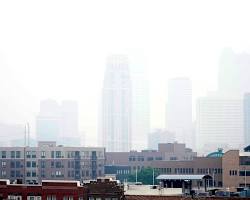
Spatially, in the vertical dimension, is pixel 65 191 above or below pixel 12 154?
below

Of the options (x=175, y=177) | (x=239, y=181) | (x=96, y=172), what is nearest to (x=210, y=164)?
(x=239, y=181)

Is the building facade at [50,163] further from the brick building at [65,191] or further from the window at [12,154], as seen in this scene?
the brick building at [65,191]

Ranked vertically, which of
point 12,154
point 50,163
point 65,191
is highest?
point 12,154

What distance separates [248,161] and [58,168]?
63022 millimetres

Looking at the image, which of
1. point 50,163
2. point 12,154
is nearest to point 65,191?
point 50,163

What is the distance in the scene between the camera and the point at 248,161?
430ft

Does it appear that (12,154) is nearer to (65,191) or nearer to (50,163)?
(50,163)

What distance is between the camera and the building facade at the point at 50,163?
601ft

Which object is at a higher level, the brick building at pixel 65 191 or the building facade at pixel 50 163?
the building facade at pixel 50 163

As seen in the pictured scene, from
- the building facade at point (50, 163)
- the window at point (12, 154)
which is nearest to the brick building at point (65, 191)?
the building facade at point (50, 163)

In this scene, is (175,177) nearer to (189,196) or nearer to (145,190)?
(145,190)

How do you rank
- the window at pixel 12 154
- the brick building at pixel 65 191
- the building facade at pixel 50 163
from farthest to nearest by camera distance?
the window at pixel 12 154, the building facade at pixel 50 163, the brick building at pixel 65 191

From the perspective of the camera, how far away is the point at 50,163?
606 ft

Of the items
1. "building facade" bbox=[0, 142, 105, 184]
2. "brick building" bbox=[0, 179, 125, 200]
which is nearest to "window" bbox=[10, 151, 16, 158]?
"building facade" bbox=[0, 142, 105, 184]
